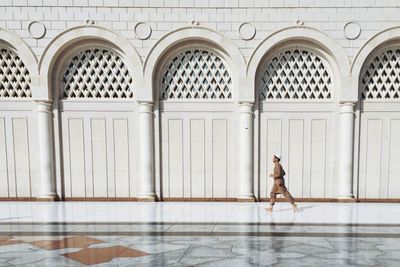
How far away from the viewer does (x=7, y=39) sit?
23.7 ft

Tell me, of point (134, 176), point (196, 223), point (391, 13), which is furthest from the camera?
point (134, 176)

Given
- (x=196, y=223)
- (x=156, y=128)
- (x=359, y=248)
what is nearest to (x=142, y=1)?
(x=156, y=128)

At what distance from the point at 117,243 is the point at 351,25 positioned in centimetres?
738

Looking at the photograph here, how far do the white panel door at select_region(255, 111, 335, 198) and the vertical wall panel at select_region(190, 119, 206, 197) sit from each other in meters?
1.55

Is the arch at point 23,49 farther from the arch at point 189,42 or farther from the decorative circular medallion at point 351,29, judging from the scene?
the decorative circular medallion at point 351,29

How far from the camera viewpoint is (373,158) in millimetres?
7473

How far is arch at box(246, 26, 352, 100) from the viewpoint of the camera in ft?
23.4

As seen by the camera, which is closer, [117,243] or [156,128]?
[117,243]

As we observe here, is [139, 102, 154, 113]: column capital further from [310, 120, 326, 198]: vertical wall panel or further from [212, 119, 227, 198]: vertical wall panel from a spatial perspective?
[310, 120, 326, 198]: vertical wall panel

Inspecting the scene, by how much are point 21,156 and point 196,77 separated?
17.2 feet

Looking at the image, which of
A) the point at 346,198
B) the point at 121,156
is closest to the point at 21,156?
the point at 121,156

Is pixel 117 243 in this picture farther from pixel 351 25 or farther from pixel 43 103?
pixel 351 25

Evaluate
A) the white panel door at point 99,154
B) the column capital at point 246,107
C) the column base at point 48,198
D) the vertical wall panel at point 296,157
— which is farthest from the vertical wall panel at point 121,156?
the vertical wall panel at point 296,157

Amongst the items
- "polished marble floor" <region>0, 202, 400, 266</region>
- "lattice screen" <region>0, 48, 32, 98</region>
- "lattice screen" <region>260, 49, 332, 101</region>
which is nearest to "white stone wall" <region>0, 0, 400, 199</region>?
"lattice screen" <region>260, 49, 332, 101</region>
